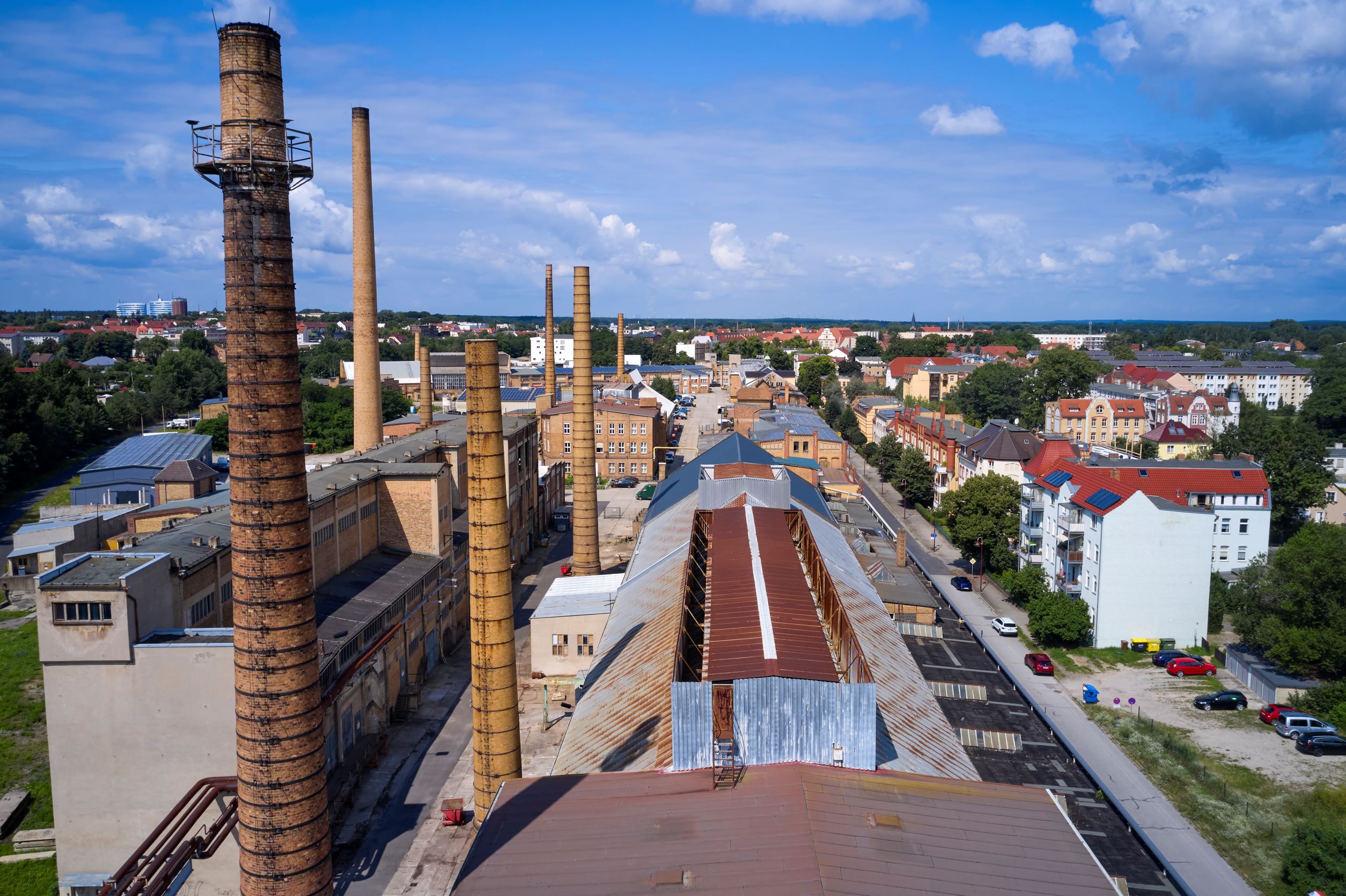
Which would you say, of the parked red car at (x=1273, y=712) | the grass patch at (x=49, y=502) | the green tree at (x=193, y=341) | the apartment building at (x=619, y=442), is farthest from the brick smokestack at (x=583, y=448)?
the green tree at (x=193, y=341)

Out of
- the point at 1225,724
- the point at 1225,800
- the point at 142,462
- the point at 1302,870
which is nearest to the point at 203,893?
the point at 1302,870

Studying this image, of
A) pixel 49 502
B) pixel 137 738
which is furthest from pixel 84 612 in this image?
pixel 49 502

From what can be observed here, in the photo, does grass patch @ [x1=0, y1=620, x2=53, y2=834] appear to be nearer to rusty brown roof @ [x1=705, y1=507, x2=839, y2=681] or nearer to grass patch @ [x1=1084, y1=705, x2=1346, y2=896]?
rusty brown roof @ [x1=705, y1=507, x2=839, y2=681]

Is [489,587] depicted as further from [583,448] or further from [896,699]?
[583,448]

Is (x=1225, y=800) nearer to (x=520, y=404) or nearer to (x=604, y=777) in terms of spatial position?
(x=604, y=777)

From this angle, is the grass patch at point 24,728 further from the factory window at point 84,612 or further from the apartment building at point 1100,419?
the apartment building at point 1100,419

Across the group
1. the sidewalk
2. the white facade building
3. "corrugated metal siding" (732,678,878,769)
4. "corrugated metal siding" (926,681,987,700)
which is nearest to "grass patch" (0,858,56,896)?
"corrugated metal siding" (732,678,878,769)
